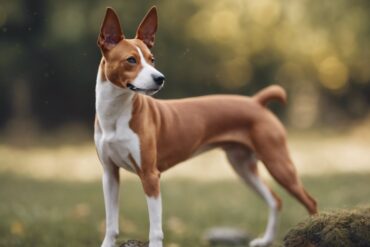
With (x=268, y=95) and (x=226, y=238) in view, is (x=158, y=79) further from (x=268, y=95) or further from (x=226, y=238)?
(x=226, y=238)

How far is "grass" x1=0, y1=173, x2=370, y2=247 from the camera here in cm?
683

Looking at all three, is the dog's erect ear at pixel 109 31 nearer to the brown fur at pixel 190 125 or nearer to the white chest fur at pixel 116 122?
the brown fur at pixel 190 125

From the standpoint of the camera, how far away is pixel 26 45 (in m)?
15.2

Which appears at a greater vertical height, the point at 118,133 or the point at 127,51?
the point at 127,51

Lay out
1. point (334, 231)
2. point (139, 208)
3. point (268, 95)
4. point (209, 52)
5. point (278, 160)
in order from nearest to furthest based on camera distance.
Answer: point (334, 231)
point (278, 160)
point (268, 95)
point (139, 208)
point (209, 52)

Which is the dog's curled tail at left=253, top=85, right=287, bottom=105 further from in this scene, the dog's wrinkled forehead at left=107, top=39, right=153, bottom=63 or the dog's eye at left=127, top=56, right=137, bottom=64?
the dog's eye at left=127, top=56, right=137, bottom=64

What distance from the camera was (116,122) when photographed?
15.6 ft

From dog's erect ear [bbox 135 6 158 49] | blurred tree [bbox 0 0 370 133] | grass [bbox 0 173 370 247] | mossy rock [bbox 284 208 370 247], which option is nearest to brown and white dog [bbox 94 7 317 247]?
dog's erect ear [bbox 135 6 158 49]

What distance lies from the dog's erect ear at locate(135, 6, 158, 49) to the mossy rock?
168 centimetres

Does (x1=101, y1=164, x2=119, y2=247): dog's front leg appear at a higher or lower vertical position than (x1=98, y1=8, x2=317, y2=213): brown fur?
lower

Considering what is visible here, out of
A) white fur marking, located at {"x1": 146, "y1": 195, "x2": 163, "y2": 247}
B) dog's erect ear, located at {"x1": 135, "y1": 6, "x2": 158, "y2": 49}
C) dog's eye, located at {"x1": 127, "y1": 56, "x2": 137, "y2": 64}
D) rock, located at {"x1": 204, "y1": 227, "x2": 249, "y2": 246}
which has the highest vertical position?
dog's erect ear, located at {"x1": 135, "y1": 6, "x2": 158, "y2": 49}

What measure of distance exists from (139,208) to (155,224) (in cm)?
396

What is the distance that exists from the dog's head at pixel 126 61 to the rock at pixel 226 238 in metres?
2.76

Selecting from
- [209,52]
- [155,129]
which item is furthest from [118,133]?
[209,52]
